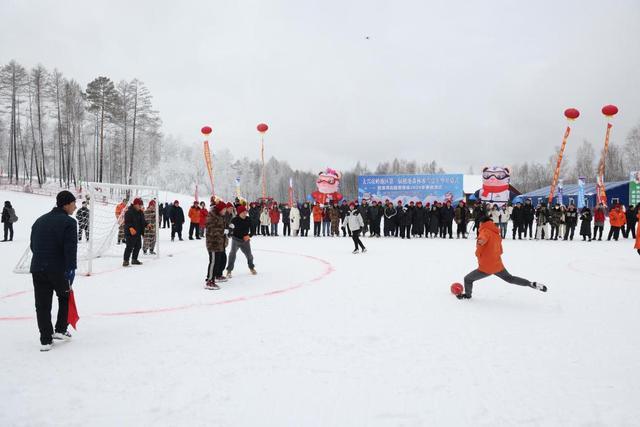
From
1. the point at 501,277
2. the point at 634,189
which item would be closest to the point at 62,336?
the point at 501,277

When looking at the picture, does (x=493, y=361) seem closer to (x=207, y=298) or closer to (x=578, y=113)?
(x=207, y=298)

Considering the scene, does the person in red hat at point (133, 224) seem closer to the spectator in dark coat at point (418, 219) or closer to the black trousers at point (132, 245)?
the black trousers at point (132, 245)

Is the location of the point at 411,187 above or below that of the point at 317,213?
above

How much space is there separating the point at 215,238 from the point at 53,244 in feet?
11.2

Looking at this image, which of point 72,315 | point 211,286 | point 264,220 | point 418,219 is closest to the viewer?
point 72,315

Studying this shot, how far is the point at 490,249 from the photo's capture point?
20.7 ft

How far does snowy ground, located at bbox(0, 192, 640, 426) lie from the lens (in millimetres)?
2979

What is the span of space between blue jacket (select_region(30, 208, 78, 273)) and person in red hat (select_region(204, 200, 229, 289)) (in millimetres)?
3130

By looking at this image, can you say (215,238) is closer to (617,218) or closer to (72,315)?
(72,315)

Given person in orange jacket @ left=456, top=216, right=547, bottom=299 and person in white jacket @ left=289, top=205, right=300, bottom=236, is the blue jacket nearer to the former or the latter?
person in orange jacket @ left=456, top=216, right=547, bottom=299

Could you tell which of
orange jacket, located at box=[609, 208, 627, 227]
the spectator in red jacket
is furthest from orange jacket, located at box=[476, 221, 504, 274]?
the spectator in red jacket

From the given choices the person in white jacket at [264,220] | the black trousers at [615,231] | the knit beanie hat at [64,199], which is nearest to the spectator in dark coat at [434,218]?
the black trousers at [615,231]

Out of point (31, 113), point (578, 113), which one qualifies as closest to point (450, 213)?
point (578, 113)

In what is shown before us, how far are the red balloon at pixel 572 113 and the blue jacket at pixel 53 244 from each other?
20.7 metres
